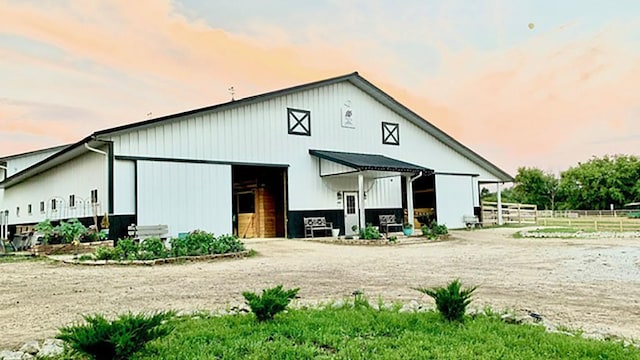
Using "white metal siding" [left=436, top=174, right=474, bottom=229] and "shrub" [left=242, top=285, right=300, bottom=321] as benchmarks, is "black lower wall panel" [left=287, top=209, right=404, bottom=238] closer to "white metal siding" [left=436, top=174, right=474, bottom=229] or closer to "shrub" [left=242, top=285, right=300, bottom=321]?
"white metal siding" [left=436, top=174, right=474, bottom=229]

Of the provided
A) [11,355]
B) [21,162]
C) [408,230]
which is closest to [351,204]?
[408,230]

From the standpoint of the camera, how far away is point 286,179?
56.3 ft

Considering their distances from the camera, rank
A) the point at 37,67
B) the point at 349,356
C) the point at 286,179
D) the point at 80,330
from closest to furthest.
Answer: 1. the point at 80,330
2. the point at 349,356
3. the point at 37,67
4. the point at 286,179

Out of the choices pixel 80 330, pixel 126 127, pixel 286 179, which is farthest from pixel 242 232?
pixel 80 330

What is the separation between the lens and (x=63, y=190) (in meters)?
17.8

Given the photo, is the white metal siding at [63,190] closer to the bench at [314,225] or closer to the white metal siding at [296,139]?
the white metal siding at [296,139]

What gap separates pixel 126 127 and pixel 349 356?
39.0ft

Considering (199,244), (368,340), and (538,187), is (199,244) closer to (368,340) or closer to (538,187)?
(368,340)

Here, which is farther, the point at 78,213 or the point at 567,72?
the point at 567,72

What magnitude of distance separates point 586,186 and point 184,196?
5016 cm

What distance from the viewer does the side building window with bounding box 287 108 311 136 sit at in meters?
17.3

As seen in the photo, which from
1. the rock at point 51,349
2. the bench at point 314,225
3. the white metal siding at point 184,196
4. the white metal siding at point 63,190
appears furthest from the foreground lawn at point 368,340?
the bench at point 314,225

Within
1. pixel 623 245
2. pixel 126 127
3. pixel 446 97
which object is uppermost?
pixel 446 97

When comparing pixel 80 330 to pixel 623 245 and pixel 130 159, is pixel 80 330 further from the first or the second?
pixel 623 245
